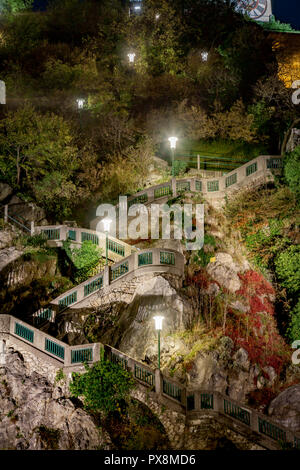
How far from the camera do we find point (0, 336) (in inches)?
829

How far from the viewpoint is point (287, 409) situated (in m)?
20.7

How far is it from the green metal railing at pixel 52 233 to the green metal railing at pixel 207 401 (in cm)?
1123

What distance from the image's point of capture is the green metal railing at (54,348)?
20719 millimetres

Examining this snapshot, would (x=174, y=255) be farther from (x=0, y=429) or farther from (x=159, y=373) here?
(x=0, y=429)

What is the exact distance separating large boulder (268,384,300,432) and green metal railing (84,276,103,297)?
28.5ft

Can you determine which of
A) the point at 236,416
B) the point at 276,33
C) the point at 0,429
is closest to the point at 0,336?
the point at 0,429

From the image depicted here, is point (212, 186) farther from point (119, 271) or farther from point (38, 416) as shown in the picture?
point (38, 416)

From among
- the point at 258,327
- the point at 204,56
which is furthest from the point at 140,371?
the point at 204,56

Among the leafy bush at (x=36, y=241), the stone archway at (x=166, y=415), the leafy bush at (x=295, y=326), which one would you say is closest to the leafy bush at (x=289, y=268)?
the leafy bush at (x=295, y=326)

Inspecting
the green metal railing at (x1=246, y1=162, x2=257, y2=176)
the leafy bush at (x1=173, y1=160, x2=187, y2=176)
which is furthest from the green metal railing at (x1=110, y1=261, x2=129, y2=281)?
the leafy bush at (x1=173, y1=160, x2=187, y2=176)

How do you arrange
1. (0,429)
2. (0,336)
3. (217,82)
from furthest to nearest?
(217,82)
(0,336)
(0,429)

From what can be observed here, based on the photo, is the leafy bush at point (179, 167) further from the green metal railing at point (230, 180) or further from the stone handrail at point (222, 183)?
the green metal railing at point (230, 180)

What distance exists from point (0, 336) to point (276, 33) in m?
37.0
